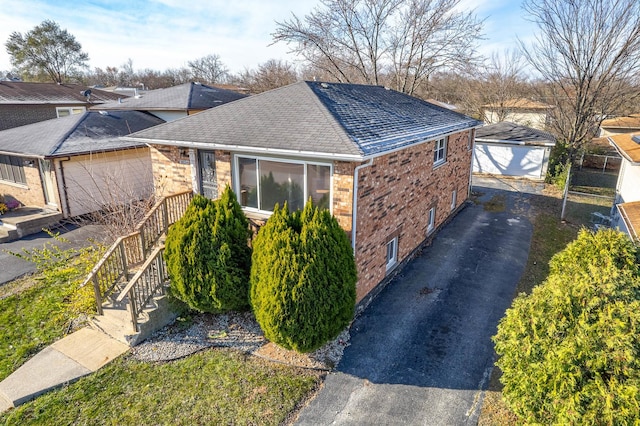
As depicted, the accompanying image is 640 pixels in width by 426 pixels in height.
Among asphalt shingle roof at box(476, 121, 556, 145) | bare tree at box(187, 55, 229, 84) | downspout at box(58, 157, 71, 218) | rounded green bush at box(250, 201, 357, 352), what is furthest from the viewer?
bare tree at box(187, 55, 229, 84)

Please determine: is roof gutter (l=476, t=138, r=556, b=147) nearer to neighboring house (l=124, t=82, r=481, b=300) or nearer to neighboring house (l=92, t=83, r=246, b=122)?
neighboring house (l=124, t=82, r=481, b=300)

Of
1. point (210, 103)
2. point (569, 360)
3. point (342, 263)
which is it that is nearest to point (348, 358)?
point (342, 263)

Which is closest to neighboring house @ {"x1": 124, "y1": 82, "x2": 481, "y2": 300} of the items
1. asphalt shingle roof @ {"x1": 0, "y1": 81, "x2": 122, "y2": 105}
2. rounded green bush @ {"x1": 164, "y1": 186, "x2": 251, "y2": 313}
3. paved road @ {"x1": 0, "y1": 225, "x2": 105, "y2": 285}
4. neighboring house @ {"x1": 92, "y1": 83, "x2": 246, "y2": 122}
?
rounded green bush @ {"x1": 164, "y1": 186, "x2": 251, "y2": 313}

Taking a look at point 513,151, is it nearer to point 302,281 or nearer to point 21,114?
point 302,281

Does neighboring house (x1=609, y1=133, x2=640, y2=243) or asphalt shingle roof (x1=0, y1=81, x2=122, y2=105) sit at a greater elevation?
asphalt shingle roof (x1=0, y1=81, x2=122, y2=105)

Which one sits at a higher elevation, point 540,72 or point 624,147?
point 540,72

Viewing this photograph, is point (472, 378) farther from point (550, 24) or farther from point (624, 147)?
point (550, 24)

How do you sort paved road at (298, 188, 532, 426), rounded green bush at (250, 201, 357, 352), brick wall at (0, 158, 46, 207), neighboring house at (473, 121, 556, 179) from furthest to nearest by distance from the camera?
neighboring house at (473, 121, 556, 179) < brick wall at (0, 158, 46, 207) < rounded green bush at (250, 201, 357, 352) < paved road at (298, 188, 532, 426)
